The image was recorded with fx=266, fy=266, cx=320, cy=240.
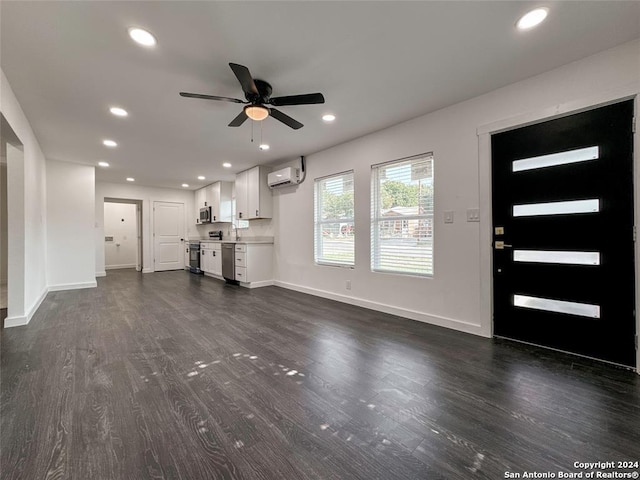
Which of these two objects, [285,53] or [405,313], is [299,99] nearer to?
[285,53]

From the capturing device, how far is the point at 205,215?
795 cm

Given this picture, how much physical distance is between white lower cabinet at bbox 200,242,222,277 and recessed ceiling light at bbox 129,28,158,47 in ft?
16.3

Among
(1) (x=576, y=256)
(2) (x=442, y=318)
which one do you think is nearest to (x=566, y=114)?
(1) (x=576, y=256)

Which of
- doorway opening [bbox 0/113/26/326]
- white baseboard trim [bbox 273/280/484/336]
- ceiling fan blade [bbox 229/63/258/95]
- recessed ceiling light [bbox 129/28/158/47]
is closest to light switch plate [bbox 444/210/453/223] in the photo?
A: white baseboard trim [bbox 273/280/484/336]

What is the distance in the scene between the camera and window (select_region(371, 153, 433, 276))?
334 cm

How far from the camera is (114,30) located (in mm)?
1888

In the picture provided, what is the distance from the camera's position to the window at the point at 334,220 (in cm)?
431

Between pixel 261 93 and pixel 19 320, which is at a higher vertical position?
pixel 261 93

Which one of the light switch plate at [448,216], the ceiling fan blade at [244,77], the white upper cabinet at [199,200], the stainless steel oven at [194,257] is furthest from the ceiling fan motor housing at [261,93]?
the white upper cabinet at [199,200]

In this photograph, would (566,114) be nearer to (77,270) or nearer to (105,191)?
(77,270)

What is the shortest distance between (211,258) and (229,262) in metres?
1.28

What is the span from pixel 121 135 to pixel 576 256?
5.61 metres

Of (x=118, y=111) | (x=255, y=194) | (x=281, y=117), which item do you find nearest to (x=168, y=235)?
(x=255, y=194)

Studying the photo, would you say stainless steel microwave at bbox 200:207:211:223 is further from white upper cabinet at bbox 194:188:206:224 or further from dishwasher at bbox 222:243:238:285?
dishwasher at bbox 222:243:238:285
